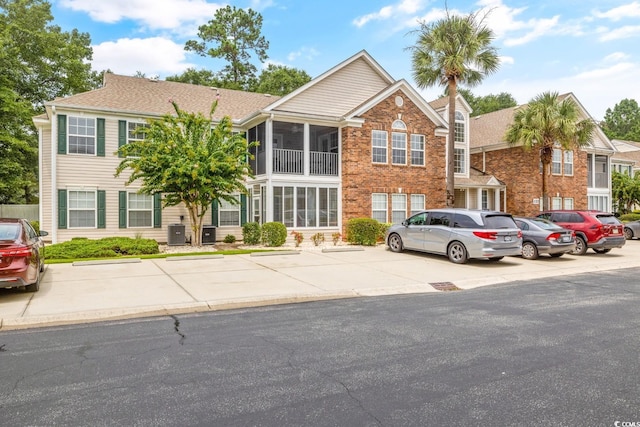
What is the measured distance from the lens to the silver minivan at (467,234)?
507 inches

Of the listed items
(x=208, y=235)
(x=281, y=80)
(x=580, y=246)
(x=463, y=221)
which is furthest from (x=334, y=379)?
(x=281, y=80)

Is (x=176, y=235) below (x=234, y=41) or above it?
below

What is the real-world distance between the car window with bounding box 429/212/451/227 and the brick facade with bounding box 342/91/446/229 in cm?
627

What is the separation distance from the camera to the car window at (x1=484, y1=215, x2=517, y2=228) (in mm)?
13125

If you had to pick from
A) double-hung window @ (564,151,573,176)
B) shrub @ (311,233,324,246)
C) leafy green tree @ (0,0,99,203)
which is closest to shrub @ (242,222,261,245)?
shrub @ (311,233,324,246)

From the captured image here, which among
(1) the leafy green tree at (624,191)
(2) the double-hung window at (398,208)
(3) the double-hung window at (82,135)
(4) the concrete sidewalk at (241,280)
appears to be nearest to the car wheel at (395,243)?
(4) the concrete sidewalk at (241,280)

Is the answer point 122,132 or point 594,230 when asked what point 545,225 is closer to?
point 594,230

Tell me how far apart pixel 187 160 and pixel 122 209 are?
533 cm

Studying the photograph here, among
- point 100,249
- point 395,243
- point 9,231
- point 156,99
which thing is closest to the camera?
point 9,231

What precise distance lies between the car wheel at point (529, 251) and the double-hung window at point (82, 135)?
57.9 ft

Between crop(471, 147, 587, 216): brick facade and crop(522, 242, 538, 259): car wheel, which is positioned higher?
crop(471, 147, 587, 216): brick facade

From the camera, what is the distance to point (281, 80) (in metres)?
40.6

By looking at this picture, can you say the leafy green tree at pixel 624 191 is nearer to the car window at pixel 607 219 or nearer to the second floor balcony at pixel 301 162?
the car window at pixel 607 219

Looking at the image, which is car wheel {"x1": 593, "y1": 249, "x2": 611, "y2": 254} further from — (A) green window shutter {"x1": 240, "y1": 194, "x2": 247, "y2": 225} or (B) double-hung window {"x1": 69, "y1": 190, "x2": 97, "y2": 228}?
(B) double-hung window {"x1": 69, "y1": 190, "x2": 97, "y2": 228}
